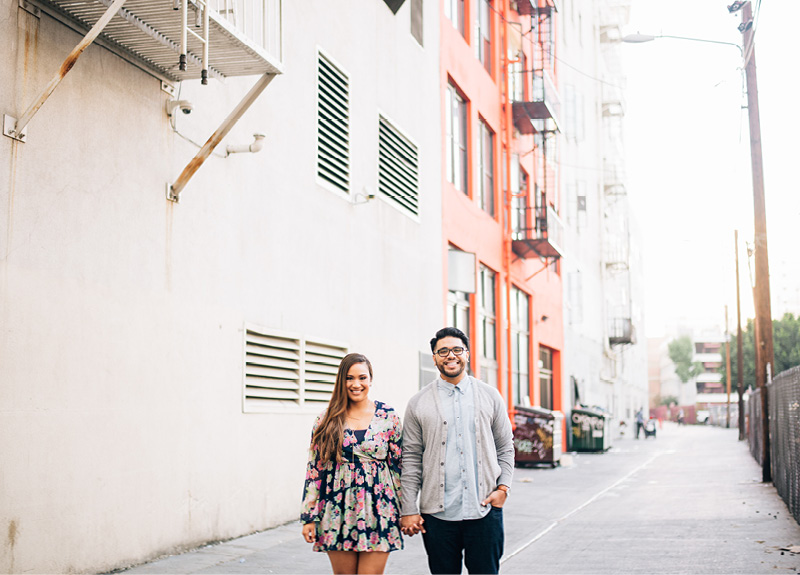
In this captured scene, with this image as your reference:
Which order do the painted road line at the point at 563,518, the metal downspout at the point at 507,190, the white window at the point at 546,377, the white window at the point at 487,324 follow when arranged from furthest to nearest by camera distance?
the white window at the point at 546,377, the metal downspout at the point at 507,190, the white window at the point at 487,324, the painted road line at the point at 563,518

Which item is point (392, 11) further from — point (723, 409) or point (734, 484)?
point (723, 409)

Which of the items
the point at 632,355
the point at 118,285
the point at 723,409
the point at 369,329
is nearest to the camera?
the point at 118,285

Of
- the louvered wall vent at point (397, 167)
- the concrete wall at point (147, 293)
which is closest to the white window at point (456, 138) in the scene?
the louvered wall vent at point (397, 167)

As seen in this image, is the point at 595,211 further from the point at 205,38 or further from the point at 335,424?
the point at 335,424

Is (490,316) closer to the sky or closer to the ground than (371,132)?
closer to the ground

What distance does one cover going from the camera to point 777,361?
230ft

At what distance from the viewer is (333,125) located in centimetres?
1330

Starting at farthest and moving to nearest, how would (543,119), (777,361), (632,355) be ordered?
(777,361), (632,355), (543,119)

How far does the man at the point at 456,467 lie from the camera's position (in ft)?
16.3

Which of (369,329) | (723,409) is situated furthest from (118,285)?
(723,409)

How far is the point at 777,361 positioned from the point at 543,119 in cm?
5090

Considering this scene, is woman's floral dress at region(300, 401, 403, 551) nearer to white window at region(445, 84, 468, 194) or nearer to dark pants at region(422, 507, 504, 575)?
dark pants at region(422, 507, 504, 575)

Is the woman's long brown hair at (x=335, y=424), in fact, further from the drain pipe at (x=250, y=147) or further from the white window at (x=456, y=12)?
the white window at (x=456, y=12)

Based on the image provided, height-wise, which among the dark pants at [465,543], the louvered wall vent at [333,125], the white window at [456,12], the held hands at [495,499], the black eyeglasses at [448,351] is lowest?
the dark pants at [465,543]
